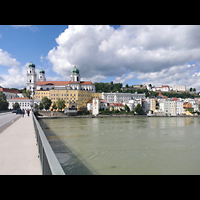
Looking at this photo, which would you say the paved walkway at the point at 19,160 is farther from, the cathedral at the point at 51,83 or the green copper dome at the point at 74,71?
the green copper dome at the point at 74,71

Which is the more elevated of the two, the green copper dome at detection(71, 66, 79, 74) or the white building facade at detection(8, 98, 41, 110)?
the green copper dome at detection(71, 66, 79, 74)

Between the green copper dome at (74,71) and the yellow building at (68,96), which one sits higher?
the green copper dome at (74,71)

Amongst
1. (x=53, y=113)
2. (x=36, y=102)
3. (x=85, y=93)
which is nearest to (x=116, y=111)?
(x=85, y=93)

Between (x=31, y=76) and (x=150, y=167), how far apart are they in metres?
66.1

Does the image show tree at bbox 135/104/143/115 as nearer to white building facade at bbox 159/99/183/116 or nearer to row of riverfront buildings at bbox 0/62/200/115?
row of riverfront buildings at bbox 0/62/200/115

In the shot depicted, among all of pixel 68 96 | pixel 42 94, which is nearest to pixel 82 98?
pixel 68 96

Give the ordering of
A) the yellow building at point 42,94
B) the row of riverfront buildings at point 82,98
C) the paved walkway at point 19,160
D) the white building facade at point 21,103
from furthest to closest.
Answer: the yellow building at point 42,94 < the row of riverfront buildings at point 82,98 < the white building facade at point 21,103 < the paved walkway at point 19,160

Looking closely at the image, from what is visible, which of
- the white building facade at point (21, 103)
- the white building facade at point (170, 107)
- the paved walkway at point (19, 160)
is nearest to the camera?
the paved walkway at point (19, 160)

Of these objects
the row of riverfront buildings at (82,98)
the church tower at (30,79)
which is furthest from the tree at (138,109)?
the church tower at (30,79)

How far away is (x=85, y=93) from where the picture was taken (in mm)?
60781

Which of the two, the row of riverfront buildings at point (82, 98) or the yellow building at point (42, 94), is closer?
the row of riverfront buildings at point (82, 98)

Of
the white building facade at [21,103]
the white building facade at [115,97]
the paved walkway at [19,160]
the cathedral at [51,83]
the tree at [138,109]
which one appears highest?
the cathedral at [51,83]

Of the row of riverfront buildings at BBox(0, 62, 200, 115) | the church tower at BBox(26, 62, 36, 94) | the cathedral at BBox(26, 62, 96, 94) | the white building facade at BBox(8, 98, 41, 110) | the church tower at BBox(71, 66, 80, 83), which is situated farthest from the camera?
the church tower at BBox(71, 66, 80, 83)

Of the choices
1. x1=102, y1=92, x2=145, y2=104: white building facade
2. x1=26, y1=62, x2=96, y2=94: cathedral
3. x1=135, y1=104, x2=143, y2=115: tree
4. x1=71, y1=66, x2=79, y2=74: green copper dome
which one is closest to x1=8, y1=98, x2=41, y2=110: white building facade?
x1=26, y1=62, x2=96, y2=94: cathedral
